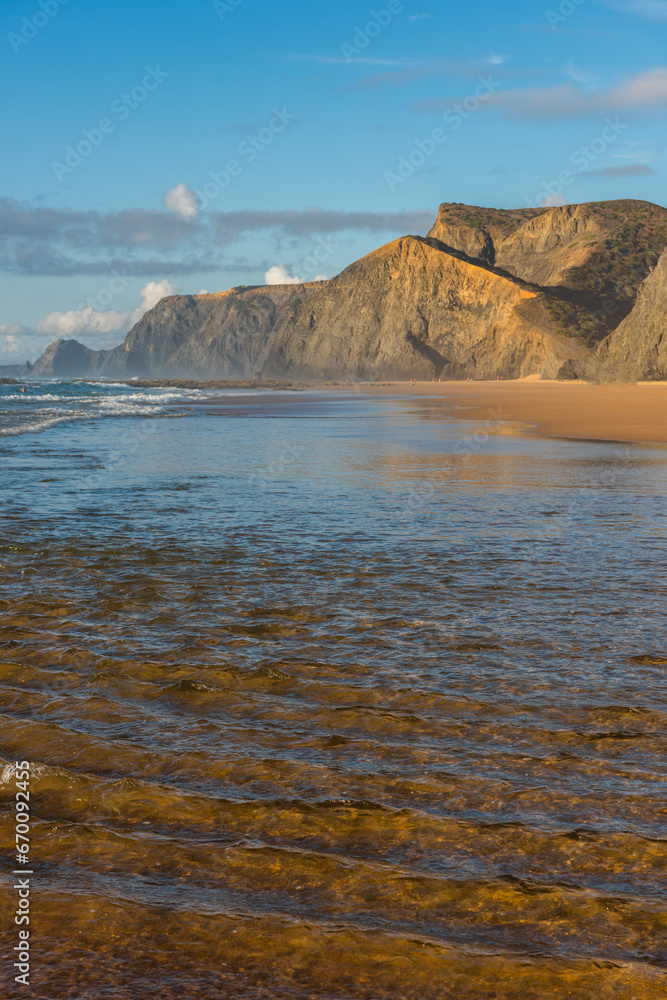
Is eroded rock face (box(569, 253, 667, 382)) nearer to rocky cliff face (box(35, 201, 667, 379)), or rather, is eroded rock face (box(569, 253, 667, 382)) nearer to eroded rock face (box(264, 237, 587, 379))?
rocky cliff face (box(35, 201, 667, 379))

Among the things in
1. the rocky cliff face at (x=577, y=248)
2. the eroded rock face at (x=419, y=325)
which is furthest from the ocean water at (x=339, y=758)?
the rocky cliff face at (x=577, y=248)

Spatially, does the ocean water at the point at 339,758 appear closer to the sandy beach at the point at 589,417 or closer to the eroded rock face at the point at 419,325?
the sandy beach at the point at 589,417

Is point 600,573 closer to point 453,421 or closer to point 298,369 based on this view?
point 453,421

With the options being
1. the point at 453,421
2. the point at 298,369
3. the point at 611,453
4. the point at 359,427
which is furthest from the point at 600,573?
the point at 298,369

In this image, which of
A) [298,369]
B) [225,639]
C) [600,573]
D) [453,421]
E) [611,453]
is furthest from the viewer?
[298,369]

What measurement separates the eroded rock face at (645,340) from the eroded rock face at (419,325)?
30.7 metres

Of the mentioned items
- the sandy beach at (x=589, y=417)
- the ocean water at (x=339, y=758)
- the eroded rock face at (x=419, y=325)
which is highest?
the eroded rock face at (x=419, y=325)

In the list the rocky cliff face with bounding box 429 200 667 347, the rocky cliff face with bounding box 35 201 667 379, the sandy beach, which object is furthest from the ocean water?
→ the rocky cliff face with bounding box 429 200 667 347

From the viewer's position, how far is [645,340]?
56.7 meters

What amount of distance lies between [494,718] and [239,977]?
7.49 ft

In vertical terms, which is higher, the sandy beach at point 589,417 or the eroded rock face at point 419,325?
the eroded rock face at point 419,325

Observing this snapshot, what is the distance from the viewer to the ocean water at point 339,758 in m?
2.47

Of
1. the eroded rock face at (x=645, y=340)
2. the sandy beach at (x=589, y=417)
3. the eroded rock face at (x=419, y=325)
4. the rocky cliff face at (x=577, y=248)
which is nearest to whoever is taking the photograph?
the sandy beach at (x=589, y=417)

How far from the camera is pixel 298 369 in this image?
145 metres
